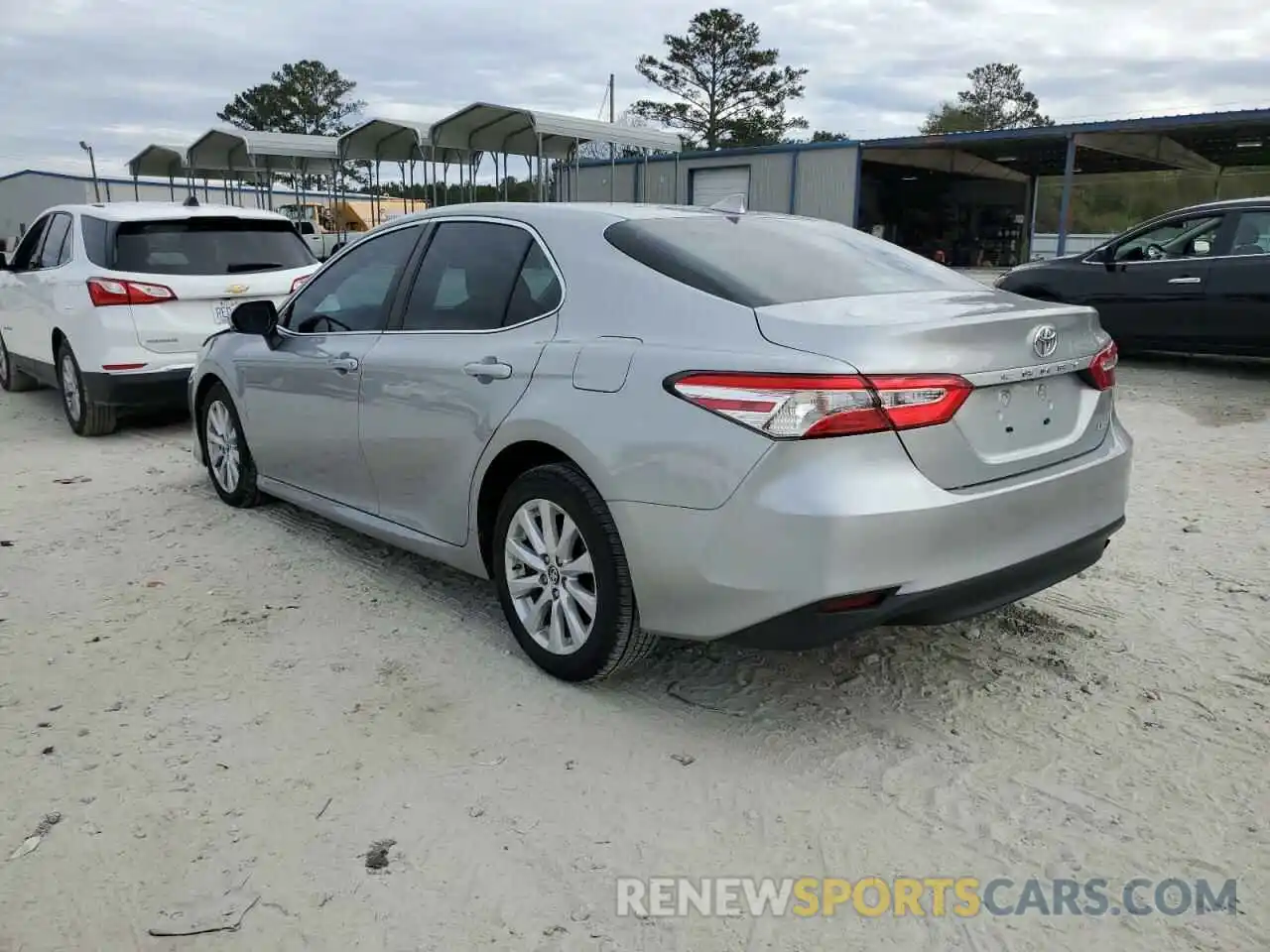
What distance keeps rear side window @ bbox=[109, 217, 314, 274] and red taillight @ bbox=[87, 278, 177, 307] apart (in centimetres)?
12

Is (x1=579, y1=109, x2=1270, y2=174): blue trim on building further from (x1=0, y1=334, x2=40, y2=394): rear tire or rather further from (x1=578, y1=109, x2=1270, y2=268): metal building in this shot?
(x1=0, y1=334, x2=40, y2=394): rear tire

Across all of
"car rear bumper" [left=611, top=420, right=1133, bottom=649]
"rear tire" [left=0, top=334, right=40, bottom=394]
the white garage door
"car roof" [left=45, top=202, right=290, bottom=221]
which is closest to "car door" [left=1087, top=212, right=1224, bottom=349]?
"car rear bumper" [left=611, top=420, right=1133, bottom=649]

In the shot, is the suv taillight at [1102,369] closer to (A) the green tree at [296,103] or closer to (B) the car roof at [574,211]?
(B) the car roof at [574,211]

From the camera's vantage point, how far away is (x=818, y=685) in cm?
333

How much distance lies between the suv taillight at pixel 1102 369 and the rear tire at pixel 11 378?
9.35 meters

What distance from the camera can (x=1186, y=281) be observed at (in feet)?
29.5

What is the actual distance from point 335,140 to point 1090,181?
24.1 meters

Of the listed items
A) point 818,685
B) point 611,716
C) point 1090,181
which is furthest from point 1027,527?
Result: point 1090,181

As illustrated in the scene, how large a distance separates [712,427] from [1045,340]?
1065 millimetres

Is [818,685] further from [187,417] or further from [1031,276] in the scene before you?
[1031,276]

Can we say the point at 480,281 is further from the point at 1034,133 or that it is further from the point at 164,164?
the point at 164,164

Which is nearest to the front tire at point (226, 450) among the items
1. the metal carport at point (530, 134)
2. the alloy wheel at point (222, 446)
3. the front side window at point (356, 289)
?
the alloy wheel at point (222, 446)

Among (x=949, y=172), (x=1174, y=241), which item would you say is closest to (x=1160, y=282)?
(x=1174, y=241)

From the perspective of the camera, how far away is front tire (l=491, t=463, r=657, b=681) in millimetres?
3027
